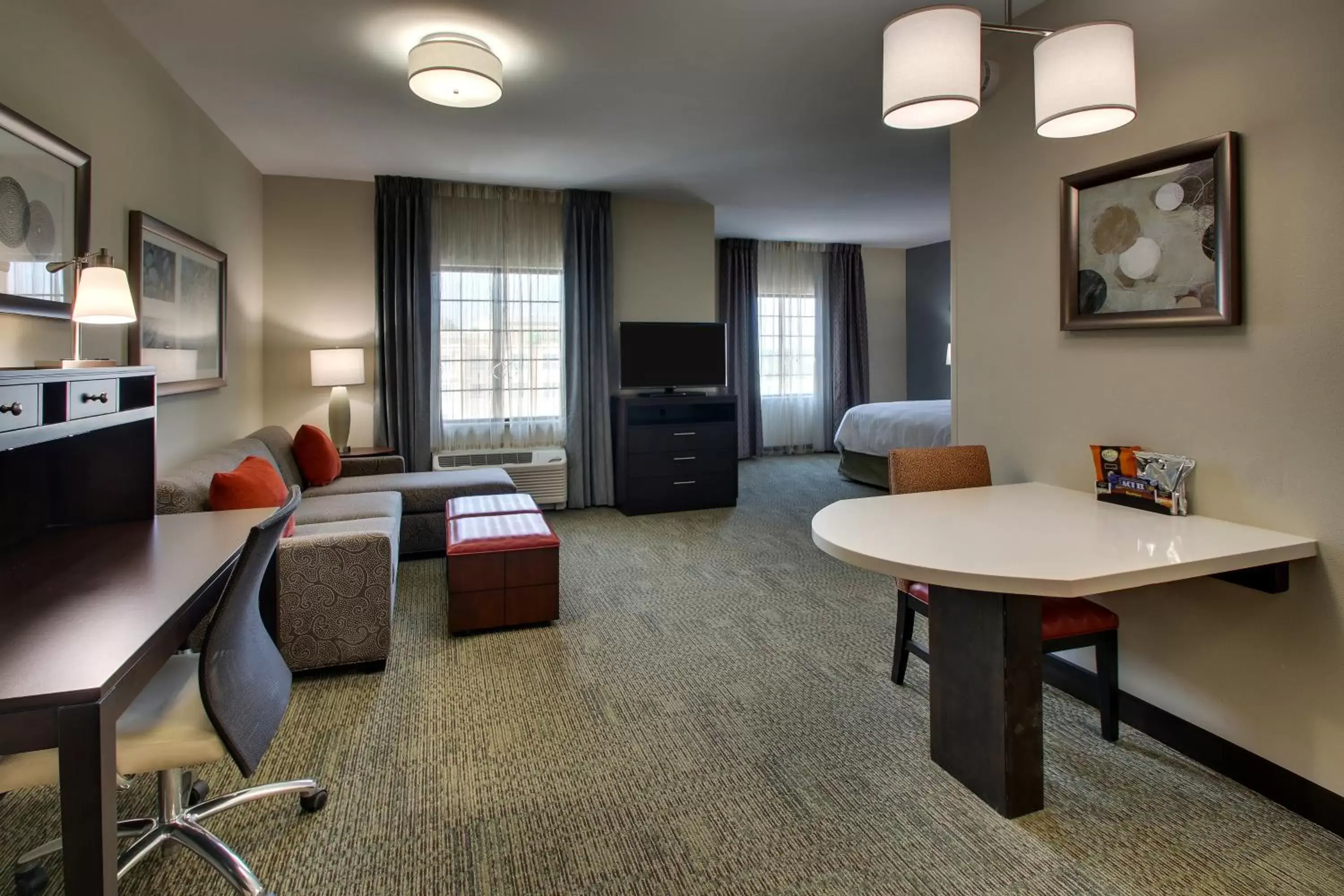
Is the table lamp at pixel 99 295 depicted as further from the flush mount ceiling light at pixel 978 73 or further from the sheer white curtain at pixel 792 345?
the sheer white curtain at pixel 792 345

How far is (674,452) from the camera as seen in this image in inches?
225

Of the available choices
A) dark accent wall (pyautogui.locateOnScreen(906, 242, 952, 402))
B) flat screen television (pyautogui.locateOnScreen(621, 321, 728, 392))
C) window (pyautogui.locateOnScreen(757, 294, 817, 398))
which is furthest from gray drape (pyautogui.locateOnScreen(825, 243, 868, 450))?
flat screen television (pyautogui.locateOnScreen(621, 321, 728, 392))

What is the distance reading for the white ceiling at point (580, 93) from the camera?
9.19 feet

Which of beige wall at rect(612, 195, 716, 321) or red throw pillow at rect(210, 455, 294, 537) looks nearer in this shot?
red throw pillow at rect(210, 455, 294, 537)

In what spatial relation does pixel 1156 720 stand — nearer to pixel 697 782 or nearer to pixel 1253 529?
pixel 1253 529

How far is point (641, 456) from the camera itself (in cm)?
561

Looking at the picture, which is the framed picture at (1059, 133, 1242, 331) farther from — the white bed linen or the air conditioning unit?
the air conditioning unit

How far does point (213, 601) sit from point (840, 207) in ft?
19.7

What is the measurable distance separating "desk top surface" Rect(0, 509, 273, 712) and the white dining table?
1.43 meters

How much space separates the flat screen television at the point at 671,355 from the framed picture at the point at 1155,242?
12.2ft

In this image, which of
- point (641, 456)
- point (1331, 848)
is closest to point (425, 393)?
point (641, 456)

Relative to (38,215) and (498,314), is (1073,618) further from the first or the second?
(498,314)

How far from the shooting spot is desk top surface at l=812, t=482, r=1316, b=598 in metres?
1.54

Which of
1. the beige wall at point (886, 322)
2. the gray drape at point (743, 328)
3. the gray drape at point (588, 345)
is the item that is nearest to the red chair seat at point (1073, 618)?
the gray drape at point (588, 345)
